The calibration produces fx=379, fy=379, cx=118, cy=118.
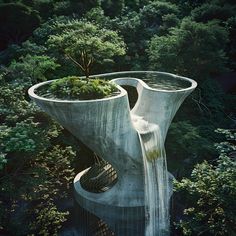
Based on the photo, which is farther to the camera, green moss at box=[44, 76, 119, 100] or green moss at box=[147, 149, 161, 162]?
green moss at box=[147, 149, 161, 162]

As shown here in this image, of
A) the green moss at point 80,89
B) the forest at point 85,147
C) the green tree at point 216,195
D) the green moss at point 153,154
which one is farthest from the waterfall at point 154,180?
the green tree at point 216,195

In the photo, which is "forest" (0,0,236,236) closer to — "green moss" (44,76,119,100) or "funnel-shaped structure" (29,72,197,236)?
"green moss" (44,76,119,100)

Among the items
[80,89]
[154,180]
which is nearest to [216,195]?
[154,180]

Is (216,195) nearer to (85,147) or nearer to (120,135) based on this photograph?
(120,135)

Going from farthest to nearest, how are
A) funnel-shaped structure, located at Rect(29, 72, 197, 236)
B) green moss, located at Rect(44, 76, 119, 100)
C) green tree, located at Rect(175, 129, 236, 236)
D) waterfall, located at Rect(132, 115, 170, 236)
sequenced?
waterfall, located at Rect(132, 115, 170, 236) < green moss, located at Rect(44, 76, 119, 100) < funnel-shaped structure, located at Rect(29, 72, 197, 236) < green tree, located at Rect(175, 129, 236, 236)

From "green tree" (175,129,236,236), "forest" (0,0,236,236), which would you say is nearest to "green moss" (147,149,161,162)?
"forest" (0,0,236,236)

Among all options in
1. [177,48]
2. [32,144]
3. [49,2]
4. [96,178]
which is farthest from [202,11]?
[32,144]
